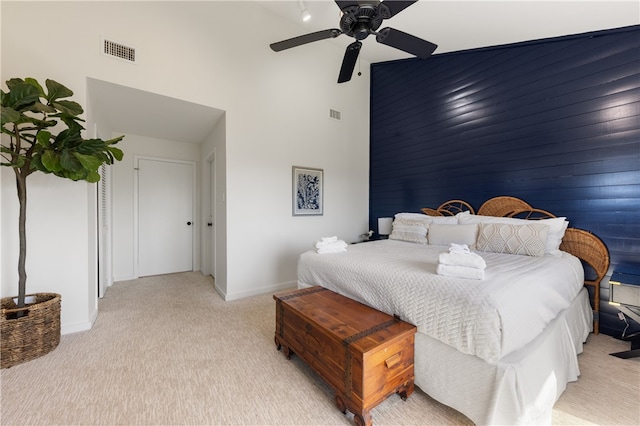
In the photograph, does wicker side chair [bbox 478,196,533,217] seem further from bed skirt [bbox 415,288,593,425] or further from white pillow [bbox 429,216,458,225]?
bed skirt [bbox 415,288,593,425]

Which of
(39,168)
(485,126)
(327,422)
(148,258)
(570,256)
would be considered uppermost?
(485,126)

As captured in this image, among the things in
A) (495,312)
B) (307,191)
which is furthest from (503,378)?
(307,191)

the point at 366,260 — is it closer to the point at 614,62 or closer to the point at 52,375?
the point at 52,375

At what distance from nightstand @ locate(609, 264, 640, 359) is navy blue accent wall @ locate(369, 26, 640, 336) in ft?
0.85

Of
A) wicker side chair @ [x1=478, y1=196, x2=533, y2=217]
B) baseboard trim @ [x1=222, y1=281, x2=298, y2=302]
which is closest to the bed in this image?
wicker side chair @ [x1=478, y1=196, x2=533, y2=217]

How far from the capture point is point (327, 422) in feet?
4.58

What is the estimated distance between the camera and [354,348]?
4.35 feet

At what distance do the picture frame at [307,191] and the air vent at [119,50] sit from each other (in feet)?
7.10

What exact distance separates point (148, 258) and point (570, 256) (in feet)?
18.6

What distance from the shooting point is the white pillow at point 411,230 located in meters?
3.25

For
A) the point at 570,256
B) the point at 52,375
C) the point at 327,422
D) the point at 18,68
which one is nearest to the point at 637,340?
the point at 570,256

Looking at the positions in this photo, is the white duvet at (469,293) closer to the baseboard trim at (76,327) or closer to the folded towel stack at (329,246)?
the folded towel stack at (329,246)

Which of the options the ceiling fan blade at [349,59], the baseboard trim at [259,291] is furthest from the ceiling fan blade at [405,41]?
the baseboard trim at [259,291]

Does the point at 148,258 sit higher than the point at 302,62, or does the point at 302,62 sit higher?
the point at 302,62
